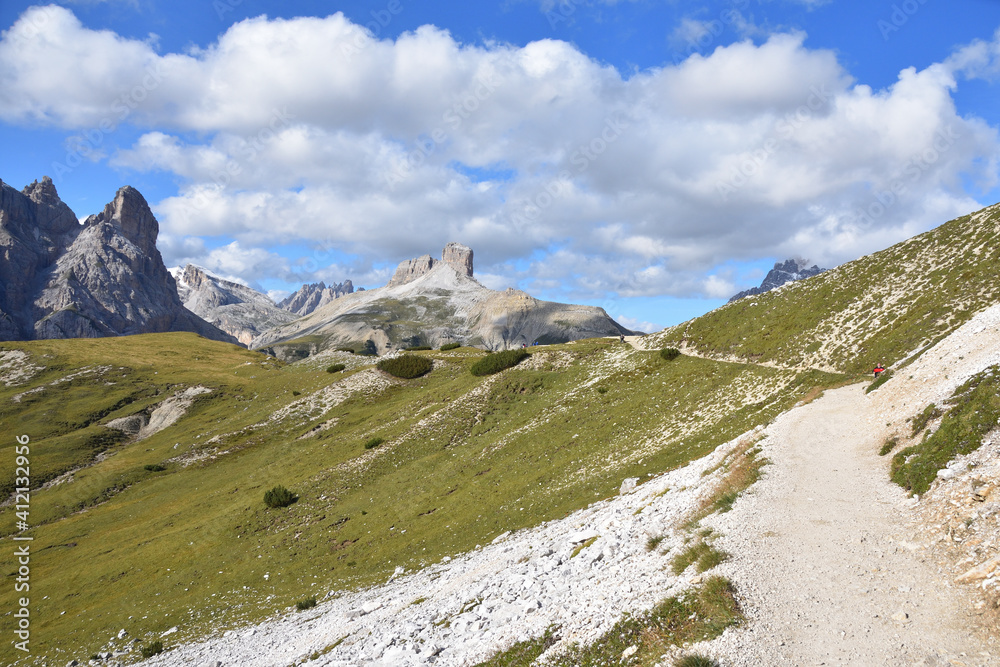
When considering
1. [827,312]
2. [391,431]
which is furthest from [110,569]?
[827,312]

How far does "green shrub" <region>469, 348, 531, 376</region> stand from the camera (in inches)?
Answer: 2667

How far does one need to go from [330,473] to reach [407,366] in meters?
31.5

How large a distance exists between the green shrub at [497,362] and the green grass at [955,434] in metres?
50.2

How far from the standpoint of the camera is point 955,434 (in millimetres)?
17703

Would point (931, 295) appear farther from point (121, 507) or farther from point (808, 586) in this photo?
point (121, 507)

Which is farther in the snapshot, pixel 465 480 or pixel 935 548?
pixel 465 480

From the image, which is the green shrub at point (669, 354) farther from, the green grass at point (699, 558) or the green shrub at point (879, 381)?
the green grass at point (699, 558)

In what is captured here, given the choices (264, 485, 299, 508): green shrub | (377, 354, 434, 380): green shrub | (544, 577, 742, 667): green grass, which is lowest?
(544, 577, 742, 667): green grass

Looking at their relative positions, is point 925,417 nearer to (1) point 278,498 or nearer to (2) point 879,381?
(2) point 879,381

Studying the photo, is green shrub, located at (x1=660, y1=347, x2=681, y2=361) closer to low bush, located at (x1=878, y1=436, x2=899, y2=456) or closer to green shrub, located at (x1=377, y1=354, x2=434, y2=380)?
low bush, located at (x1=878, y1=436, x2=899, y2=456)

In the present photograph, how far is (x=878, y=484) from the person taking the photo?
18.6 m

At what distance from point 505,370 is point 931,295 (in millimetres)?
45212

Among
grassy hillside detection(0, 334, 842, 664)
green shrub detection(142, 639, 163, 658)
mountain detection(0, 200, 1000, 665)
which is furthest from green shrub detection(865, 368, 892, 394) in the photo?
green shrub detection(142, 639, 163, 658)

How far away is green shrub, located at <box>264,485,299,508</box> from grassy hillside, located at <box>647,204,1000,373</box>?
156 feet
